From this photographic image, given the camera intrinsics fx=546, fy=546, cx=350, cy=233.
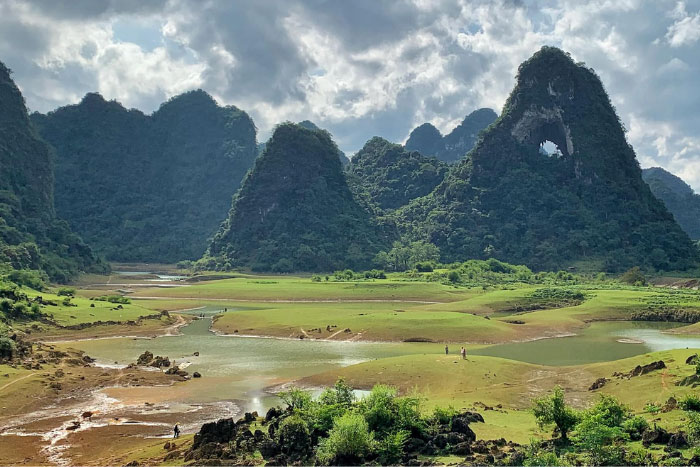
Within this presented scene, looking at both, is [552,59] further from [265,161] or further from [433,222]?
[265,161]

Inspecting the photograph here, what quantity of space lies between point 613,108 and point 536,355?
137 m

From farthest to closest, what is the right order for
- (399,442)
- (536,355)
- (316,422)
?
(536,355), (316,422), (399,442)

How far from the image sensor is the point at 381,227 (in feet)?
531

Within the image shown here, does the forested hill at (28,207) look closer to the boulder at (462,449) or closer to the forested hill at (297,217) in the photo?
the forested hill at (297,217)

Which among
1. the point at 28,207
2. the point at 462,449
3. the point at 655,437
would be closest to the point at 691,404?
the point at 655,437

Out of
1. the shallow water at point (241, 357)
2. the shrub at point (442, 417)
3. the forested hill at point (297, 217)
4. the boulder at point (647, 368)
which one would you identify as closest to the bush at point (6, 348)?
the shallow water at point (241, 357)

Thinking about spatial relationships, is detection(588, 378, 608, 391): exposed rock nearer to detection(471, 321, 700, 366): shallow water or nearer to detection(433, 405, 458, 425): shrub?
detection(471, 321, 700, 366): shallow water

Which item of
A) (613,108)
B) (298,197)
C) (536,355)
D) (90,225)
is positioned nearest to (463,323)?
(536,355)

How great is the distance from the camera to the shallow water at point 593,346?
40.9m

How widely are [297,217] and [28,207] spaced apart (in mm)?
68812

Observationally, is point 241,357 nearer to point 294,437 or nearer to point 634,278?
point 294,437

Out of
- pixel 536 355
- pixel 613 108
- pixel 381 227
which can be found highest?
pixel 613 108

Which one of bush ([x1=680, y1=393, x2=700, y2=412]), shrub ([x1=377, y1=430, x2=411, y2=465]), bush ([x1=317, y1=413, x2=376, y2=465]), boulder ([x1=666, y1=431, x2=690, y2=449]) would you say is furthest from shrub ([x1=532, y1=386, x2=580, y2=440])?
bush ([x1=317, y1=413, x2=376, y2=465])

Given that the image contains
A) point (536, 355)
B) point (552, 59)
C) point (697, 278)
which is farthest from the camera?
point (552, 59)
